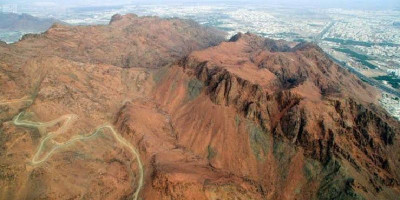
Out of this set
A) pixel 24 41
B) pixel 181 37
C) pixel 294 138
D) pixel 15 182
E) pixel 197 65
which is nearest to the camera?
pixel 15 182

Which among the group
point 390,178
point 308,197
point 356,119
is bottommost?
point 308,197

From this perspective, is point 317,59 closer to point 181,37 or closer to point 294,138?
point 294,138

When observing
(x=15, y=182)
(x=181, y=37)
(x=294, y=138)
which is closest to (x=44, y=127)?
(x=15, y=182)

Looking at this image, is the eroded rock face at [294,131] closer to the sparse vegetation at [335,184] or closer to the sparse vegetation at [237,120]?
the sparse vegetation at [237,120]

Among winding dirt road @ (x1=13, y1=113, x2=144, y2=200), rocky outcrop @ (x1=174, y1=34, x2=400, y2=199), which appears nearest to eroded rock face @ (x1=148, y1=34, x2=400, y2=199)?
rocky outcrop @ (x1=174, y1=34, x2=400, y2=199)

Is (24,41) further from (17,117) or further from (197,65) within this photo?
(197,65)

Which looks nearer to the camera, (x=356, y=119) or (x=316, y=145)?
(x=316, y=145)

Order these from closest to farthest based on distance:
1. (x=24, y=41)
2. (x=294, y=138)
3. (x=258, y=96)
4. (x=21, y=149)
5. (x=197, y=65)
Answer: (x=21, y=149) → (x=294, y=138) → (x=258, y=96) → (x=197, y=65) → (x=24, y=41)

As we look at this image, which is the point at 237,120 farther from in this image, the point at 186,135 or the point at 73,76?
the point at 73,76

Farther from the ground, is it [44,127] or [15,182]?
[44,127]
